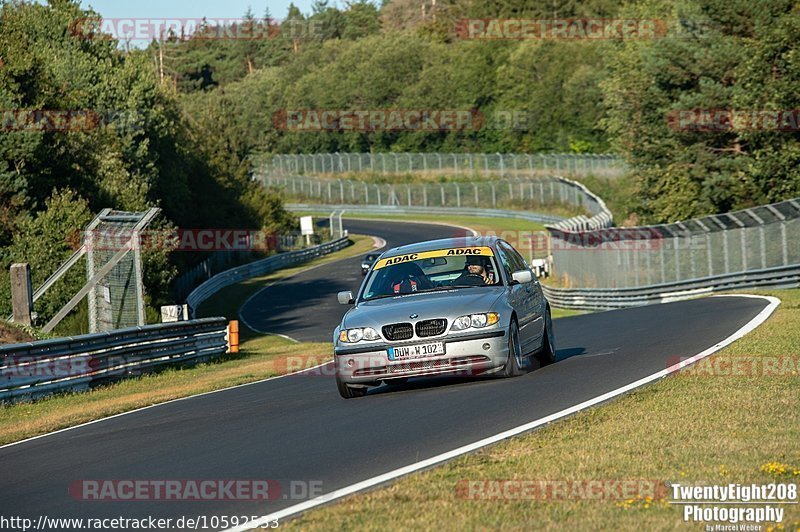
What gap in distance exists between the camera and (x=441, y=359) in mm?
12414

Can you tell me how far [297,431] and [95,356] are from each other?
33.5 ft

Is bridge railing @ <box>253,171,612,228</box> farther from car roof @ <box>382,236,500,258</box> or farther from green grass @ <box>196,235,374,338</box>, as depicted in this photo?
car roof @ <box>382,236,500,258</box>

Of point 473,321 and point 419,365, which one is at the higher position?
point 473,321

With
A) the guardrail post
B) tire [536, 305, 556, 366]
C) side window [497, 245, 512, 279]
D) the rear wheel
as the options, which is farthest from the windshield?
the guardrail post

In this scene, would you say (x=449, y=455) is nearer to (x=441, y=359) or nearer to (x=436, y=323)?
(x=441, y=359)

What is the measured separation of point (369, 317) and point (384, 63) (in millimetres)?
114270

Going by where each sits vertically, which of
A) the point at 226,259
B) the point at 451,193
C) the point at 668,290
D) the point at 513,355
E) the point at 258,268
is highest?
the point at 513,355

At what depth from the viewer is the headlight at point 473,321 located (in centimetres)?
1245

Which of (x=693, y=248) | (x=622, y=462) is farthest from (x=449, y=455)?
(x=693, y=248)

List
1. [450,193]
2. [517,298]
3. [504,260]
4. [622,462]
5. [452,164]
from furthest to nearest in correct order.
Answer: [452,164]
[450,193]
[504,260]
[517,298]
[622,462]

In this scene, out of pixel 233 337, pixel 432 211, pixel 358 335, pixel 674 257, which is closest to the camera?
pixel 358 335

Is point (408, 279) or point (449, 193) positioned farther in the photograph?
point (449, 193)

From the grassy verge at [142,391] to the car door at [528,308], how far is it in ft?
16.6

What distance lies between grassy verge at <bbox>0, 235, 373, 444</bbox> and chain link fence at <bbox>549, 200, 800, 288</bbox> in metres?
11.5
